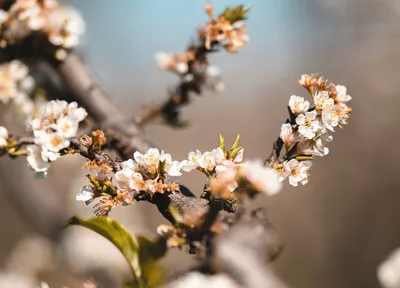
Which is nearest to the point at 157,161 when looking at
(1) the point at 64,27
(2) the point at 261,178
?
(2) the point at 261,178

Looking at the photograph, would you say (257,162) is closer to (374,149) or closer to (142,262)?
(142,262)

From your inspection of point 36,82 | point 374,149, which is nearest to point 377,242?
point 374,149

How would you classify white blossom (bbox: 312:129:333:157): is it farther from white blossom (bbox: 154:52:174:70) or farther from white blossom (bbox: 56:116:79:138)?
white blossom (bbox: 154:52:174:70)

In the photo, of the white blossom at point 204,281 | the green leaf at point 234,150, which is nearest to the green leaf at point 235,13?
the green leaf at point 234,150

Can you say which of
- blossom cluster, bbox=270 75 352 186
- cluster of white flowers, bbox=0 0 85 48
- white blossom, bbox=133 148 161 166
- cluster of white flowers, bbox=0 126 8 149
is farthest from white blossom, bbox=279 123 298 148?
cluster of white flowers, bbox=0 0 85 48

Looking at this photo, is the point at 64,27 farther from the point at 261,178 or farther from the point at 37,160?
the point at 261,178

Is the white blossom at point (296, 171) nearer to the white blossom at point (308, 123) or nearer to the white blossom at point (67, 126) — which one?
the white blossom at point (308, 123)
